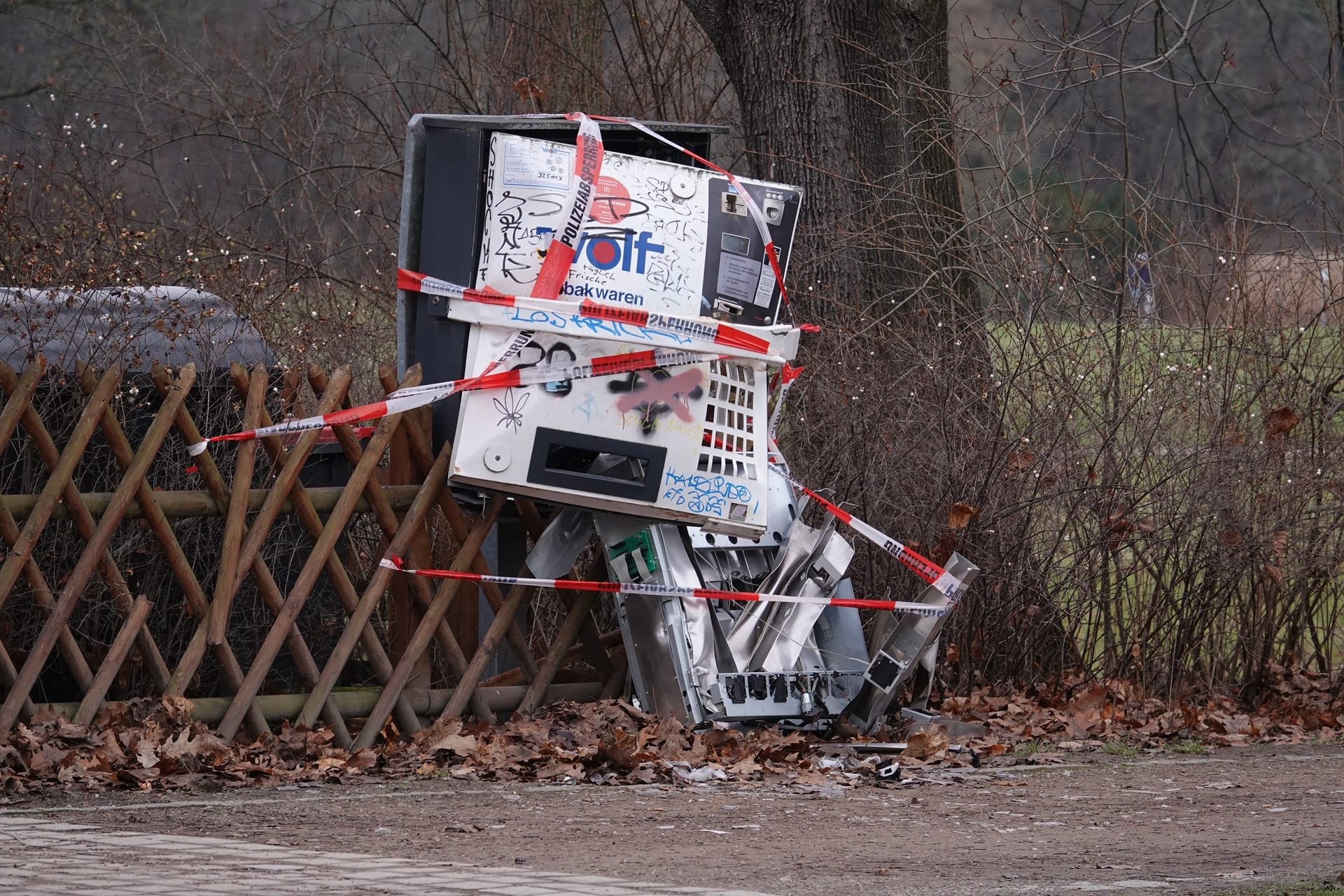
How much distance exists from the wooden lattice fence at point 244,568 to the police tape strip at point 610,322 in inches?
16.5

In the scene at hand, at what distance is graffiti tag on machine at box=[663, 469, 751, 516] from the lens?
7090mm

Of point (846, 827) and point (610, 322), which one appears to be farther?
point (610, 322)

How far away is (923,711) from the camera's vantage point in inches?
310

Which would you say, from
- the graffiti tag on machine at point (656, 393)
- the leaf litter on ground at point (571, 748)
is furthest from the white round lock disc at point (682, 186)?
the leaf litter on ground at point (571, 748)

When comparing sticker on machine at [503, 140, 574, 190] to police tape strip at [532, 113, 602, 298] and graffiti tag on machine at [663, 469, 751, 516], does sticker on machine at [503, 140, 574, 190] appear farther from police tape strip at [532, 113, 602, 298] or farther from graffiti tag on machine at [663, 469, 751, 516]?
graffiti tag on machine at [663, 469, 751, 516]

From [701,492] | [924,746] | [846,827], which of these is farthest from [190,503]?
[924,746]

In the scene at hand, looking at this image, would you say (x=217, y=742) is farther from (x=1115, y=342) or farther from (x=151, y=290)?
(x=1115, y=342)

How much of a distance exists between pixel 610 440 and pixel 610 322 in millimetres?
499

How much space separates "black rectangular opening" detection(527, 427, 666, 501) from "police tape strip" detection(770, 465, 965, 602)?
82 cm

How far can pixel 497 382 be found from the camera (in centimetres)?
700

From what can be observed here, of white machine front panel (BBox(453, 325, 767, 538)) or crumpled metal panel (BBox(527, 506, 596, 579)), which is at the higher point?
white machine front panel (BBox(453, 325, 767, 538))

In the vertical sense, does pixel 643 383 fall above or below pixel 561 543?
above

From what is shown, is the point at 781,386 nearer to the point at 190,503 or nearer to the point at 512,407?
the point at 512,407

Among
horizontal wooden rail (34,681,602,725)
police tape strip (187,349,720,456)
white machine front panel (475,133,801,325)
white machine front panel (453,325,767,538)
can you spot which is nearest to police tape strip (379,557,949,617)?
white machine front panel (453,325,767,538)
